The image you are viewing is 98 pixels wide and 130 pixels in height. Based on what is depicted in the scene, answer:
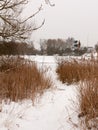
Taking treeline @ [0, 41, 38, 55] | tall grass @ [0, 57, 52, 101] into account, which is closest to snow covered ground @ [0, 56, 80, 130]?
tall grass @ [0, 57, 52, 101]

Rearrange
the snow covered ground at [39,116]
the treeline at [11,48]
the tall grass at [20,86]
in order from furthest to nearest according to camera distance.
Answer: the treeline at [11,48] → the tall grass at [20,86] → the snow covered ground at [39,116]

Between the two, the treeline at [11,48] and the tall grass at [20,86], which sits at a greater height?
the treeline at [11,48]

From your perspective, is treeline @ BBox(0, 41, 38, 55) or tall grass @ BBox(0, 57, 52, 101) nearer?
tall grass @ BBox(0, 57, 52, 101)

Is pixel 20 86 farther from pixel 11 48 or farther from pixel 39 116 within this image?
pixel 11 48

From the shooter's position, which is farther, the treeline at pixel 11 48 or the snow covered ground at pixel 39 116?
the treeline at pixel 11 48

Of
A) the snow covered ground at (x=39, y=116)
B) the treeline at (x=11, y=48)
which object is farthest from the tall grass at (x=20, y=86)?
the treeline at (x=11, y=48)

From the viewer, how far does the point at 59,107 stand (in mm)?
6145

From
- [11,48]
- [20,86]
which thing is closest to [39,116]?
[20,86]

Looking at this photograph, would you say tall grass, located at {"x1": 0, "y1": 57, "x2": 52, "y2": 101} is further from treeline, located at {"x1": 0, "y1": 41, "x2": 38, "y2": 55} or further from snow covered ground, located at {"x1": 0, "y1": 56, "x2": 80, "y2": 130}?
treeline, located at {"x1": 0, "y1": 41, "x2": 38, "y2": 55}

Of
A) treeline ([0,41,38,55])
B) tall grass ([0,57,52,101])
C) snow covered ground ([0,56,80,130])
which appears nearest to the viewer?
snow covered ground ([0,56,80,130])

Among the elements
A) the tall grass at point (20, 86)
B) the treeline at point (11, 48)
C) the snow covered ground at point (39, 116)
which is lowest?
the snow covered ground at point (39, 116)

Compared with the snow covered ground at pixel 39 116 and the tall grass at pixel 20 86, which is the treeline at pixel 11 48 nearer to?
the tall grass at pixel 20 86

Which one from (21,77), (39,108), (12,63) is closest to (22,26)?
(12,63)

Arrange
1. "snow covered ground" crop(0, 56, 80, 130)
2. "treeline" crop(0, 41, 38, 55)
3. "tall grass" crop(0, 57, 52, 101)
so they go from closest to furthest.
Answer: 1. "snow covered ground" crop(0, 56, 80, 130)
2. "tall grass" crop(0, 57, 52, 101)
3. "treeline" crop(0, 41, 38, 55)
